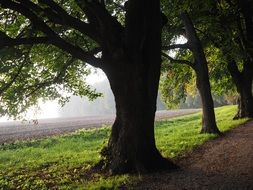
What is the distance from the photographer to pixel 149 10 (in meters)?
14.2

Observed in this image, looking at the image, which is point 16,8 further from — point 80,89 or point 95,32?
point 80,89

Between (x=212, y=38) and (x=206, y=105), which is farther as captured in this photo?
(x=212, y=38)

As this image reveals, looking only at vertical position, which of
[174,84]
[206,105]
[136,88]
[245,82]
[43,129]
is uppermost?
[174,84]

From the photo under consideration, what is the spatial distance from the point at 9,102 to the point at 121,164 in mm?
8614

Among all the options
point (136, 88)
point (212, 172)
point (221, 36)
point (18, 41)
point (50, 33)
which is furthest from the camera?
point (221, 36)

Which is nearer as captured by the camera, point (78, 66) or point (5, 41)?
point (5, 41)

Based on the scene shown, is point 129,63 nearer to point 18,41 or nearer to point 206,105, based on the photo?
point 18,41

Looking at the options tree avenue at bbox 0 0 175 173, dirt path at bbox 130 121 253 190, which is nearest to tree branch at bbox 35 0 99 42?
tree avenue at bbox 0 0 175 173

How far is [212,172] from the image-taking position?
42.9ft

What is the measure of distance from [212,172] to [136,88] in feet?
12.0

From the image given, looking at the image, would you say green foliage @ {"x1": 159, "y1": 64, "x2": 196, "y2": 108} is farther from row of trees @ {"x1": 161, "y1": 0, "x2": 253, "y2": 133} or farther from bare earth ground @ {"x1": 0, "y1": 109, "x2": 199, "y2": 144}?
bare earth ground @ {"x1": 0, "y1": 109, "x2": 199, "y2": 144}

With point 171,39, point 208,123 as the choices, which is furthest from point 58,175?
point 171,39

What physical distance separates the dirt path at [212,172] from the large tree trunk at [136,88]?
110 cm

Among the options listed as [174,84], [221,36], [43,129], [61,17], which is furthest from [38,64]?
[43,129]
